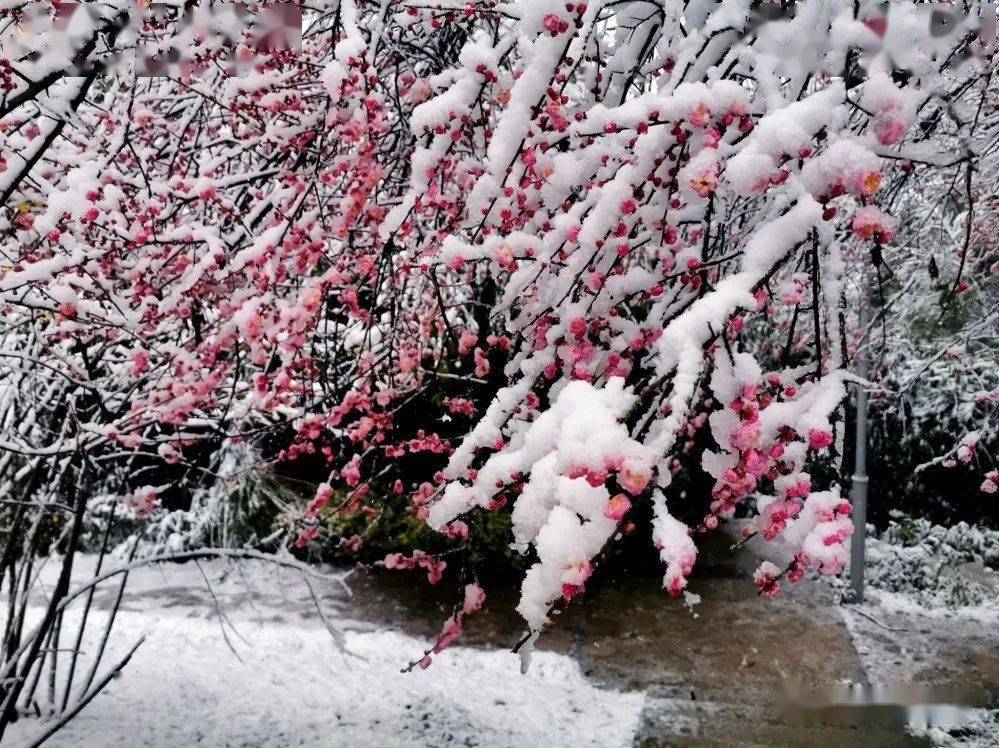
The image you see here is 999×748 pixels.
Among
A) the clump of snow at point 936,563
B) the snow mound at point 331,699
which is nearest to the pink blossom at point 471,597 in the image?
the snow mound at point 331,699

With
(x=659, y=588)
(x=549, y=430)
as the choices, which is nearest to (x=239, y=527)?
(x=659, y=588)

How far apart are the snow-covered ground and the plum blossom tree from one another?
95cm

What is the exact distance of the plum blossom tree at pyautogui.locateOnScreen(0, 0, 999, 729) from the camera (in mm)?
1514

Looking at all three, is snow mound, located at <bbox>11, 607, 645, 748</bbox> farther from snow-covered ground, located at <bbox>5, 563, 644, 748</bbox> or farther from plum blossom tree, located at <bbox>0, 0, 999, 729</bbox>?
plum blossom tree, located at <bbox>0, 0, 999, 729</bbox>

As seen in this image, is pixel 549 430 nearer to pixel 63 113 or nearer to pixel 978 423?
pixel 63 113

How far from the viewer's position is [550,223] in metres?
2.34

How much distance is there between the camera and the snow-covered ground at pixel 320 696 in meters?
4.29

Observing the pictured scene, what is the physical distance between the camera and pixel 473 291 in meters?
7.02

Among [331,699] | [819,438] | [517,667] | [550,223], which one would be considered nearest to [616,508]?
[819,438]

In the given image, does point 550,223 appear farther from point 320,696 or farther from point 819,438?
point 320,696

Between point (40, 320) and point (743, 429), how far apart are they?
161 inches

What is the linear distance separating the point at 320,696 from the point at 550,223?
3864mm

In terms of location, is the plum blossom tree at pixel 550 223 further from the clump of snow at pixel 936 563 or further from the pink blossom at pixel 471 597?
the clump of snow at pixel 936 563

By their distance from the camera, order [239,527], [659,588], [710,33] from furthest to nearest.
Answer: [239,527] < [659,588] < [710,33]
